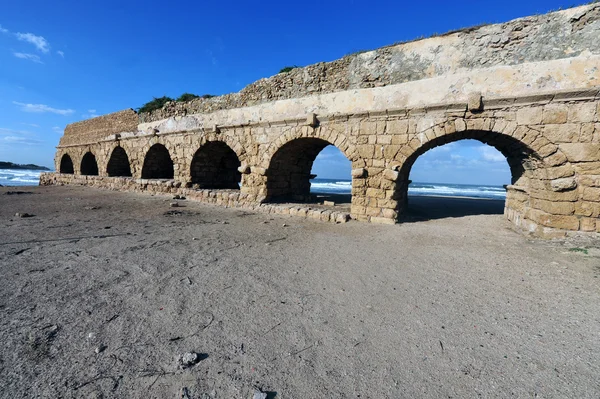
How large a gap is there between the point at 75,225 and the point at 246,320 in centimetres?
500

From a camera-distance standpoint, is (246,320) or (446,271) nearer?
(246,320)

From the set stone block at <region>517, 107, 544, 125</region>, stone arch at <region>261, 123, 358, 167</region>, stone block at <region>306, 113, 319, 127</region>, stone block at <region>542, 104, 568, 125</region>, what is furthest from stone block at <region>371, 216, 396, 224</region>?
stone block at <region>542, 104, 568, 125</region>

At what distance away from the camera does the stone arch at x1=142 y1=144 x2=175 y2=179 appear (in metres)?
12.0

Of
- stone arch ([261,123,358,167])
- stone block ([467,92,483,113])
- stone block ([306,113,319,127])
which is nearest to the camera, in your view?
stone block ([467,92,483,113])

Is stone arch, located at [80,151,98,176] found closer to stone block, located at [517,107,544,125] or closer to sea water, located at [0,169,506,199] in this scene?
sea water, located at [0,169,506,199]

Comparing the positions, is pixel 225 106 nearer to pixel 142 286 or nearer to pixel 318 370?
pixel 142 286

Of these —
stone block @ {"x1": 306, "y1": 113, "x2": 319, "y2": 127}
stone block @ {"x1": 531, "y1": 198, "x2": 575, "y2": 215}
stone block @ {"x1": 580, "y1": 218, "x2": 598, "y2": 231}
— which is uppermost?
stone block @ {"x1": 306, "y1": 113, "x2": 319, "y2": 127}

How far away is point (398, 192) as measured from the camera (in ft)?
21.2

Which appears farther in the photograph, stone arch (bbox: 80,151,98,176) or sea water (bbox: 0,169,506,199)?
sea water (bbox: 0,169,506,199)

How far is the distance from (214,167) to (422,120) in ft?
26.6

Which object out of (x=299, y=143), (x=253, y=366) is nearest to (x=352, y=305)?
(x=253, y=366)

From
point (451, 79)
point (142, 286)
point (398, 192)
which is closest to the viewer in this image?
→ point (142, 286)

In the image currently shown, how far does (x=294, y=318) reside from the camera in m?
2.30

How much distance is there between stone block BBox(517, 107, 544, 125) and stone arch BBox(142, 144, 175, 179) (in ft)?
40.5
